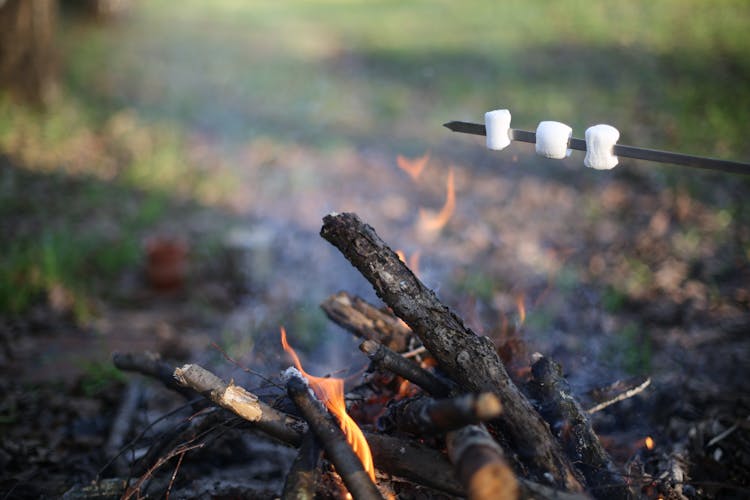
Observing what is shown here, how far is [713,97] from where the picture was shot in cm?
752

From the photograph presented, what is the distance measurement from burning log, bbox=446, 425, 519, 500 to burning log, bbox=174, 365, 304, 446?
2.46ft

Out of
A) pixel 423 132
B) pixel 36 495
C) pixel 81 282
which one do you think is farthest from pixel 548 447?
pixel 423 132

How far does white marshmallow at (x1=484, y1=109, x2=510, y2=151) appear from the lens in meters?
2.14

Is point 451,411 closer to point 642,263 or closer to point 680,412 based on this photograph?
point 680,412

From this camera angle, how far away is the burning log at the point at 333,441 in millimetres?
1911

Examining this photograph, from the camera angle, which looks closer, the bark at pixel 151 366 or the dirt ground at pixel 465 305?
the bark at pixel 151 366

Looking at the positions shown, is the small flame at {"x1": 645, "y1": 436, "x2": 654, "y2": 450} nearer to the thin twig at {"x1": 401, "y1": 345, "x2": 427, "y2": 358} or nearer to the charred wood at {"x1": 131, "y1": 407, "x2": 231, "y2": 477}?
the thin twig at {"x1": 401, "y1": 345, "x2": 427, "y2": 358}

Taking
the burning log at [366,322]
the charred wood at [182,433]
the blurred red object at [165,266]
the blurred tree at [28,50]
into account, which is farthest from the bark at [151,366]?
the blurred tree at [28,50]

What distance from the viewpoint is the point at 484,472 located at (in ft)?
5.19

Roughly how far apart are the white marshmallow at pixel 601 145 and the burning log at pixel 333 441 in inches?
53.0

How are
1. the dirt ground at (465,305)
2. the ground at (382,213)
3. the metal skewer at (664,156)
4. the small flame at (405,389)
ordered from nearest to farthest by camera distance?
the metal skewer at (664,156)
the small flame at (405,389)
the dirt ground at (465,305)
the ground at (382,213)

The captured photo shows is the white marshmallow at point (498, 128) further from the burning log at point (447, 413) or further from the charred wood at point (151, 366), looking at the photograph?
the charred wood at point (151, 366)

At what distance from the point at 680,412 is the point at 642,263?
89.1 inches

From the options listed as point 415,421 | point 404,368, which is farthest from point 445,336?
point 415,421
